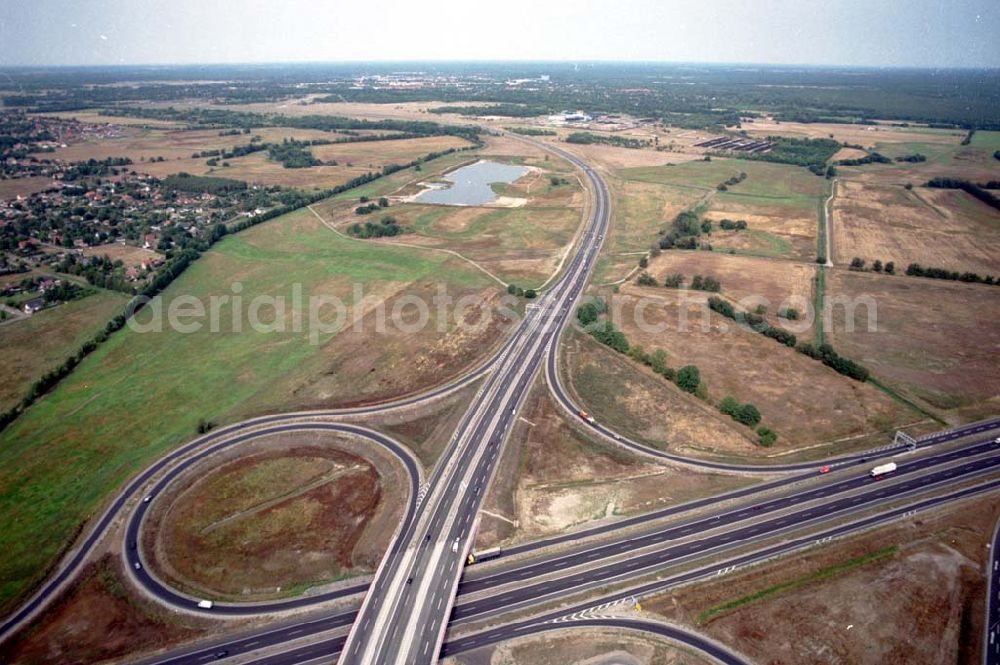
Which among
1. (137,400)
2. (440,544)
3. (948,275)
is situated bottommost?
(440,544)

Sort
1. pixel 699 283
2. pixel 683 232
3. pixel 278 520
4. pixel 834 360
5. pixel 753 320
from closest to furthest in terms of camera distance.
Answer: pixel 278 520
pixel 834 360
pixel 753 320
pixel 699 283
pixel 683 232

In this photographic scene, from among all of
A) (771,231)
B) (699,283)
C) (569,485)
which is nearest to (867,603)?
(569,485)

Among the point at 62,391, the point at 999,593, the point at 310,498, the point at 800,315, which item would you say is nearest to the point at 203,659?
the point at 310,498

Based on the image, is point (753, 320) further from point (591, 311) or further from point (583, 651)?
point (583, 651)

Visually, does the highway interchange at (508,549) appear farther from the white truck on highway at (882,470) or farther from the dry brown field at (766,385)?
the dry brown field at (766,385)

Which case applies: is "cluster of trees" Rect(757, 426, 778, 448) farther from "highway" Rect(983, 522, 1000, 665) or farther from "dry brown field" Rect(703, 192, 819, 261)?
"dry brown field" Rect(703, 192, 819, 261)

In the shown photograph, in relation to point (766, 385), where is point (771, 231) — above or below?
above

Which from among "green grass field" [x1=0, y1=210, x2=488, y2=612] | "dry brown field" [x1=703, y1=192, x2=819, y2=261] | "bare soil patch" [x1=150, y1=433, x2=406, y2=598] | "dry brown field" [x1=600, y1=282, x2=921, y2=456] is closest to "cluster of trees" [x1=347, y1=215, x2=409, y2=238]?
"green grass field" [x1=0, y1=210, x2=488, y2=612]
